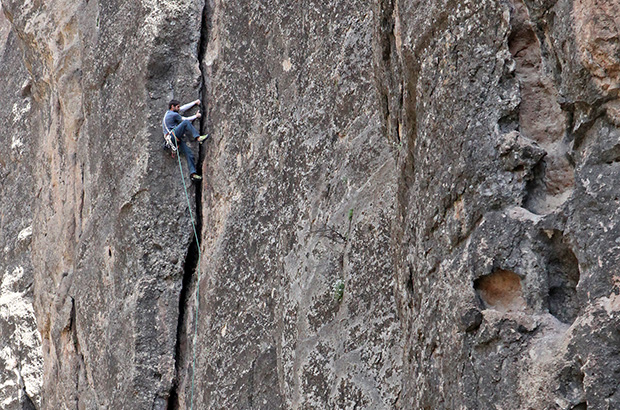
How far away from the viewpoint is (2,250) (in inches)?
553

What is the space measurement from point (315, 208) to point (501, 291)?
9.47 feet

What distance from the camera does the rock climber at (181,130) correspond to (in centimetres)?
884

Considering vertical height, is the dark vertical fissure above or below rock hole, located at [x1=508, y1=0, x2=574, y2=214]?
below

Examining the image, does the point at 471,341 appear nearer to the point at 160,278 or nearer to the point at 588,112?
the point at 588,112

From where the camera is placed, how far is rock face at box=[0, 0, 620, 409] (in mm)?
3623

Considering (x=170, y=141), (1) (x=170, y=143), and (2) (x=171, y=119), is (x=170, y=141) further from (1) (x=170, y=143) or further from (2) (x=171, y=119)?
(2) (x=171, y=119)

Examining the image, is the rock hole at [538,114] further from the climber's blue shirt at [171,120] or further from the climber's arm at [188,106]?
the climber's arm at [188,106]

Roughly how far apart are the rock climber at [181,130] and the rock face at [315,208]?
5.2 inches

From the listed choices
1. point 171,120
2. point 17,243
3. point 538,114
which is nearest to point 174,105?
point 171,120

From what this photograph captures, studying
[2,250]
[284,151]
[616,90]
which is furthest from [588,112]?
[2,250]

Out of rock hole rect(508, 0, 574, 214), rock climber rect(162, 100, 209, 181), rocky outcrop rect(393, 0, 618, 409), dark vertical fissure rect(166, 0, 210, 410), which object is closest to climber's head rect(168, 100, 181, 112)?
rock climber rect(162, 100, 209, 181)

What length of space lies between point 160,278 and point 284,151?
249 centimetres

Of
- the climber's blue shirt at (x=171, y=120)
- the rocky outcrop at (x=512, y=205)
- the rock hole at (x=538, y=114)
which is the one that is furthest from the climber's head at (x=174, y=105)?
the rock hole at (x=538, y=114)

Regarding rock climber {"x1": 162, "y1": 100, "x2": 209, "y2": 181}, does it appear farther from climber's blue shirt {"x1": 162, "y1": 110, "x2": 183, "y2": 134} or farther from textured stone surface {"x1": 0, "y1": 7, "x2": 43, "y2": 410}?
textured stone surface {"x1": 0, "y1": 7, "x2": 43, "y2": 410}
